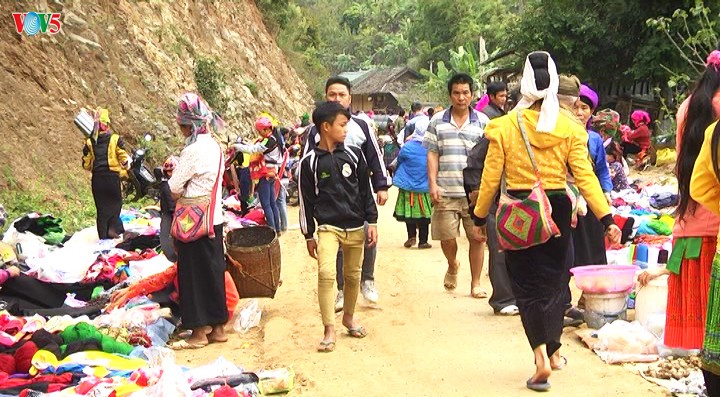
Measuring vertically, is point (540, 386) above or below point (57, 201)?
below

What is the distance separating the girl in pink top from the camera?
4273 mm

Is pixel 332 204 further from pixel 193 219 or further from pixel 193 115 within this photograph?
pixel 193 115

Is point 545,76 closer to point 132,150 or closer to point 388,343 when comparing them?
point 388,343

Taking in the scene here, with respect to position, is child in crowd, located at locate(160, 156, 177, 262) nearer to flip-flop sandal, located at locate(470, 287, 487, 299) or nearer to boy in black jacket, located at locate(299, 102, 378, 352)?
boy in black jacket, located at locate(299, 102, 378, 352)

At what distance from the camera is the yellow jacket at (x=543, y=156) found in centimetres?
529

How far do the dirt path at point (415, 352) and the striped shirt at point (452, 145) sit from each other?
1.11 m

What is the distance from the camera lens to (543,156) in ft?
17.4

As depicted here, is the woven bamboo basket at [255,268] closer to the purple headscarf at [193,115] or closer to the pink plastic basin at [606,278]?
the purple headscarf at [193,115]

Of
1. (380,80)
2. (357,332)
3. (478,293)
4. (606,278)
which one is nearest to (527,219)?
(606,278)

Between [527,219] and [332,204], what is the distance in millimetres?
1951

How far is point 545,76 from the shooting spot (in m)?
5.34

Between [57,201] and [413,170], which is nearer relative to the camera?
[413,170]


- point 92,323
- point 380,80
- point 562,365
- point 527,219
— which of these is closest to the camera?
point 527,219

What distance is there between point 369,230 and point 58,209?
27.3 feet
